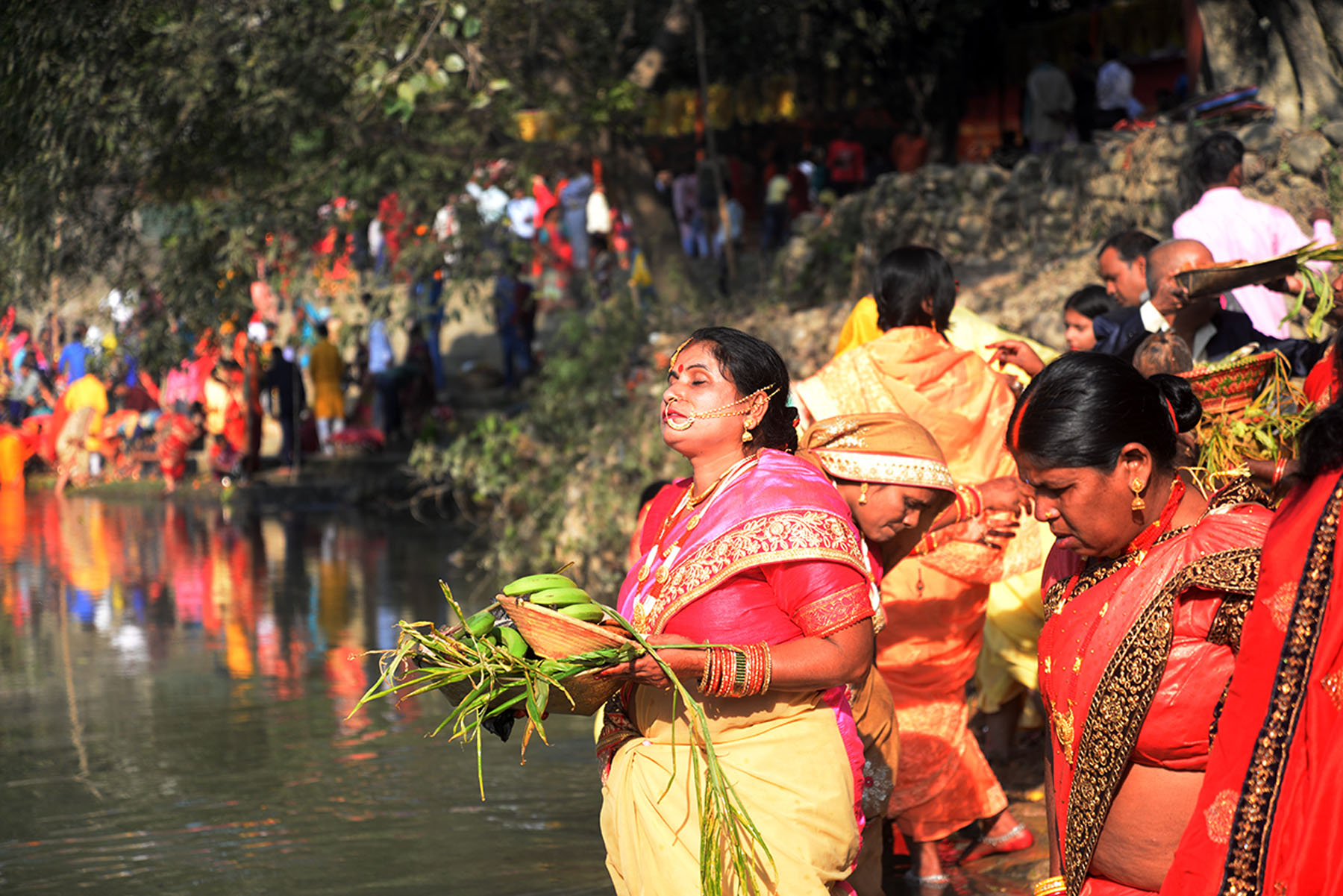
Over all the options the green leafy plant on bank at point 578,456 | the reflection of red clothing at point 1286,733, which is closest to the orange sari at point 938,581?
the reflection of red clothing at point 1286,733

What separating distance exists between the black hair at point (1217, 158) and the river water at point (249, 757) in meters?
3.96

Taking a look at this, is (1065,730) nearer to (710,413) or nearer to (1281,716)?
(1281,716)

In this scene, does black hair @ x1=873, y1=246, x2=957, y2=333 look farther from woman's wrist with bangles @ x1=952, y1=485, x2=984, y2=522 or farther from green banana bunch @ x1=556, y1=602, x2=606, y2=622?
green banana bunch @ x1=556, y1=602, x2=606, y2=622

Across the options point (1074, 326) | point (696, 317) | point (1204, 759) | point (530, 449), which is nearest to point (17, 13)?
point (530, 449)

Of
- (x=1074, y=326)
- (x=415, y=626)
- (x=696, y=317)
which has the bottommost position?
(x=415, y=626)

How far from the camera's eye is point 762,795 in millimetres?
2867

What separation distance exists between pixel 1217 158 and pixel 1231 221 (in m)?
0.34

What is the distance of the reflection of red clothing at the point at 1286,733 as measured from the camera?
193 centimetres

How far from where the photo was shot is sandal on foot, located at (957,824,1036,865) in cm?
491

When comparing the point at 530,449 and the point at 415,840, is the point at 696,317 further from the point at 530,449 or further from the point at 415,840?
the point at 415,840

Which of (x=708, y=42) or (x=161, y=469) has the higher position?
(x=708, y=42)

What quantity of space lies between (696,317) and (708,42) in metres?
7.48

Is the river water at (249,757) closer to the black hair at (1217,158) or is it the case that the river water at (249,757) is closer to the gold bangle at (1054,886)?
the gold bangle at (1054,886)

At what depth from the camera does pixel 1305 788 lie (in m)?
1.96
